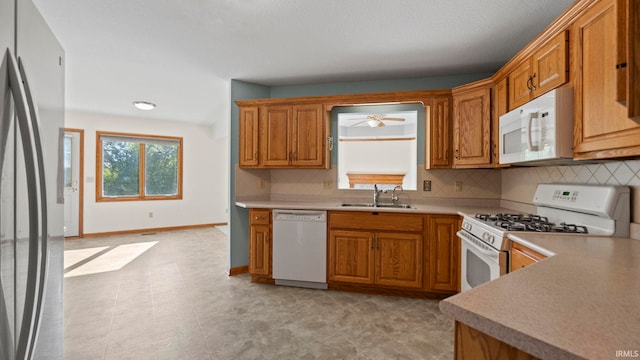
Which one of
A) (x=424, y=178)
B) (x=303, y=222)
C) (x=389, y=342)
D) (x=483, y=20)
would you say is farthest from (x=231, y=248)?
(x=483, y=20)

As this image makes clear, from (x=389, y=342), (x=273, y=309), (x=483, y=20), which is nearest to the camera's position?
(x=389, y=342)

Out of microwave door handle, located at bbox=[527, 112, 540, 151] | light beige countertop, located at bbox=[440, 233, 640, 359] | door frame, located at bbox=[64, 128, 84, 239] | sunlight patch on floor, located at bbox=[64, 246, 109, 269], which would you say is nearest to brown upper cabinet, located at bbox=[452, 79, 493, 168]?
microwave door handle, located at bbox=[527, 112, 540, 151]

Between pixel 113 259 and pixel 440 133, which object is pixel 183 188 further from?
pixel 440 133

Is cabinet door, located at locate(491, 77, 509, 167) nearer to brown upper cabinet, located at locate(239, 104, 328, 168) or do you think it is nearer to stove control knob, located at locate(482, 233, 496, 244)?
stove control knob, located at locate(482, 233, 496, 244)

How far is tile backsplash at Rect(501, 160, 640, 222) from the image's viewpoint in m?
1.66

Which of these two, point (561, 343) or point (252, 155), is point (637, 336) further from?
point (252, 155)

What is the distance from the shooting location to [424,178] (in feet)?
11.2

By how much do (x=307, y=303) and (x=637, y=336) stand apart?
2.46m

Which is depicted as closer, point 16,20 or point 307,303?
point 16,20

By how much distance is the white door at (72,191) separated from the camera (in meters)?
5.38

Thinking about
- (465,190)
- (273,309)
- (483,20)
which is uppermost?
(483,20)

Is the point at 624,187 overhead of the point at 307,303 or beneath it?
overhead

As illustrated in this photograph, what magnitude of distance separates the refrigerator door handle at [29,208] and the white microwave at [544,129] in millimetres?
2341

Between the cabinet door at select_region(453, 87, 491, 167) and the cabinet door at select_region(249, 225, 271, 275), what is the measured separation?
2142mm
